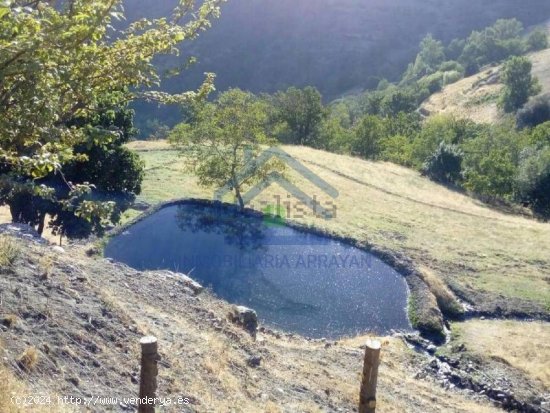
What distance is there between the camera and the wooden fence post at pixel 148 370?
5625 millimetres

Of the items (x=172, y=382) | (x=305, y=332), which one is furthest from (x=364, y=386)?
(x=305, y=332)

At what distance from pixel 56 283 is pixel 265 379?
4.14 metres

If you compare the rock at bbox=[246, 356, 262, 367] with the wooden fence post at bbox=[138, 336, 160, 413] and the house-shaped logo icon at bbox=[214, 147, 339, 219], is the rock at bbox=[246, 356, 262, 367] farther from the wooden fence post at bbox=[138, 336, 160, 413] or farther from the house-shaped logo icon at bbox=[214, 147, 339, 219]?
the house-shaped logo icon at bbox=[214, 147, 339, 219]

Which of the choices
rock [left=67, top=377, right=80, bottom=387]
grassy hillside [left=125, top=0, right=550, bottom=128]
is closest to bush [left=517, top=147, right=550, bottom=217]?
rock [left=67, top=377, right=80, bottom=387]

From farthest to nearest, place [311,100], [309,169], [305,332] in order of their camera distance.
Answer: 1. [311,100]
2. [309,169]
3. [305,332]

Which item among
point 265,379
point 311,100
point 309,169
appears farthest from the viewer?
point 311,100

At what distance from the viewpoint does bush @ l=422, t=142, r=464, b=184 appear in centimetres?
4234

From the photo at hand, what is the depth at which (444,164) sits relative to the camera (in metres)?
42.4

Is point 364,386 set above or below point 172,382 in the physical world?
above

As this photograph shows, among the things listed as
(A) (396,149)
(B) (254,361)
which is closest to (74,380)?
(B) (254,361)

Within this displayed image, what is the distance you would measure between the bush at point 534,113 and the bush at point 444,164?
75.1ft

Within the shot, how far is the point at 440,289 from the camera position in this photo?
2111cm

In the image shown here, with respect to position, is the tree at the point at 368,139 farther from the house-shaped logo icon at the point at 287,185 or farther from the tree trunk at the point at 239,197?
the tree trunk at the point at 239,197

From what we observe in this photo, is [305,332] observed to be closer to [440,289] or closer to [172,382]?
[440,289]
